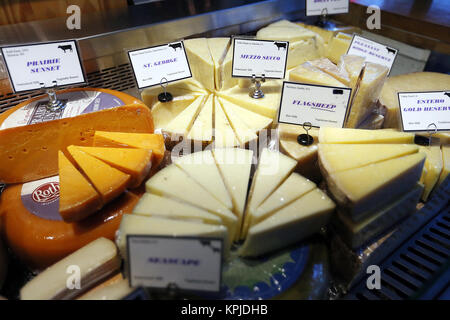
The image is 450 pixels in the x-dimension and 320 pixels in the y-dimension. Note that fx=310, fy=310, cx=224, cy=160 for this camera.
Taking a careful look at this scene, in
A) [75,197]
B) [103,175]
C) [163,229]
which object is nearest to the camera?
[163,229]

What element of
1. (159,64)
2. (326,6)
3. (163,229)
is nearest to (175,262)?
(163,229)

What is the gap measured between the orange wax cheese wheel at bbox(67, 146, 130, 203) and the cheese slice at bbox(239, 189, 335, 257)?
2.19 feet

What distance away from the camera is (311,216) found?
1336 millimetres

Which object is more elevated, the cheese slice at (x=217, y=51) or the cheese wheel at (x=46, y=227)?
Answer: the cheese slice at (x=217, y=51)

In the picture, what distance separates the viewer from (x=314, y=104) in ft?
5.59

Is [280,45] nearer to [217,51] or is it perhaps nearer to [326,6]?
[217,51]

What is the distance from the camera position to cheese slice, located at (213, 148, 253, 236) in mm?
1388

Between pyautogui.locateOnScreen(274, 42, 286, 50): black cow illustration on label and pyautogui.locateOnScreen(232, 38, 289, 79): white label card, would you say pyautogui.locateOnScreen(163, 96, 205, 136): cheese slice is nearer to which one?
pyautogui.locateOnScreen(232, 38, 289, 79): white label card

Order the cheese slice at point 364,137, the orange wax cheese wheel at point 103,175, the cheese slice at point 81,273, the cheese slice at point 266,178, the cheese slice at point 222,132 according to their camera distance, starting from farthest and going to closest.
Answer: the cheese slice at point 222,132 < the cheese slice at point 364,137 < the orange wax cheese wheel at point 103,175 < the cheese slice at point 266,178 < the cheese slice at point 81,273

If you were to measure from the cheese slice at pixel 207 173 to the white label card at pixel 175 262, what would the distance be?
313 millimetres

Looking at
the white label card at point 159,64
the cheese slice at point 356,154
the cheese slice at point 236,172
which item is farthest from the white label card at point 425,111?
the white label card at point 159,64

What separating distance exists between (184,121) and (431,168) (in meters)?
1.43

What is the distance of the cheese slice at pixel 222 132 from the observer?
1895mm

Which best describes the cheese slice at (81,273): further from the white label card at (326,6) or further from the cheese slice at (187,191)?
the white label card at (326,6)
